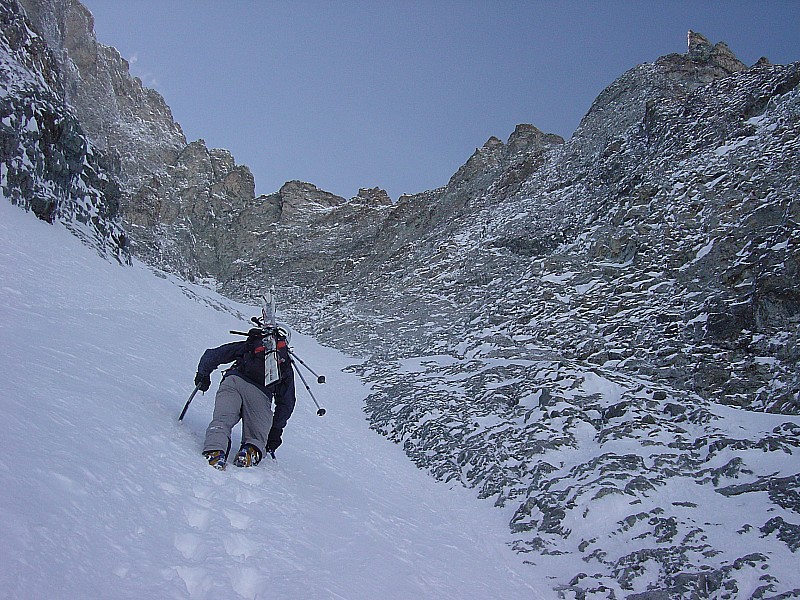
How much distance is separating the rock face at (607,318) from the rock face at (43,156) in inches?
7.9

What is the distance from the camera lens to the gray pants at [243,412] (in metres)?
5.95

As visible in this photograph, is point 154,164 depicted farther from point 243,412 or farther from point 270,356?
point 243,412

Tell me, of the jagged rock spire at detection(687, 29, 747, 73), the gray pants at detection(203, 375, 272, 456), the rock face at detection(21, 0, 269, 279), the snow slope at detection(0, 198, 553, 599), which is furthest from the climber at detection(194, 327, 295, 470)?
the rock face at detection(21, 0, 269, 279)

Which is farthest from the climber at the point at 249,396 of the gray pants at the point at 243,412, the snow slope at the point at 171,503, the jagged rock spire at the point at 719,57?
the jagged rock spire at the point at 719,57

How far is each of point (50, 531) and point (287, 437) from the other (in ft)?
22.0

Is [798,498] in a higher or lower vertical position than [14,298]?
higher

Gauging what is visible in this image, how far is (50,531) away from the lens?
9.84 feet

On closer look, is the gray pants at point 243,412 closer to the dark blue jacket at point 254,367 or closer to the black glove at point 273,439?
the dark blue jacket at point 254,367

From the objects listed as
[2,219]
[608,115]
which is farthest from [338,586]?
[608,115]

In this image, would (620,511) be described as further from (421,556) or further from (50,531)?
(50,531)

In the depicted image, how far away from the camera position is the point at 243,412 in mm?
6332

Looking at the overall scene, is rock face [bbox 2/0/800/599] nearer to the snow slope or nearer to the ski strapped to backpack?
the snow slope

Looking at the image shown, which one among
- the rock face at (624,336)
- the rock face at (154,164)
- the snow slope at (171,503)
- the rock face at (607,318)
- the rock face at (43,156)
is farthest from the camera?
the rock face at (154,164)

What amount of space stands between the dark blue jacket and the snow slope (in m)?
0.71
